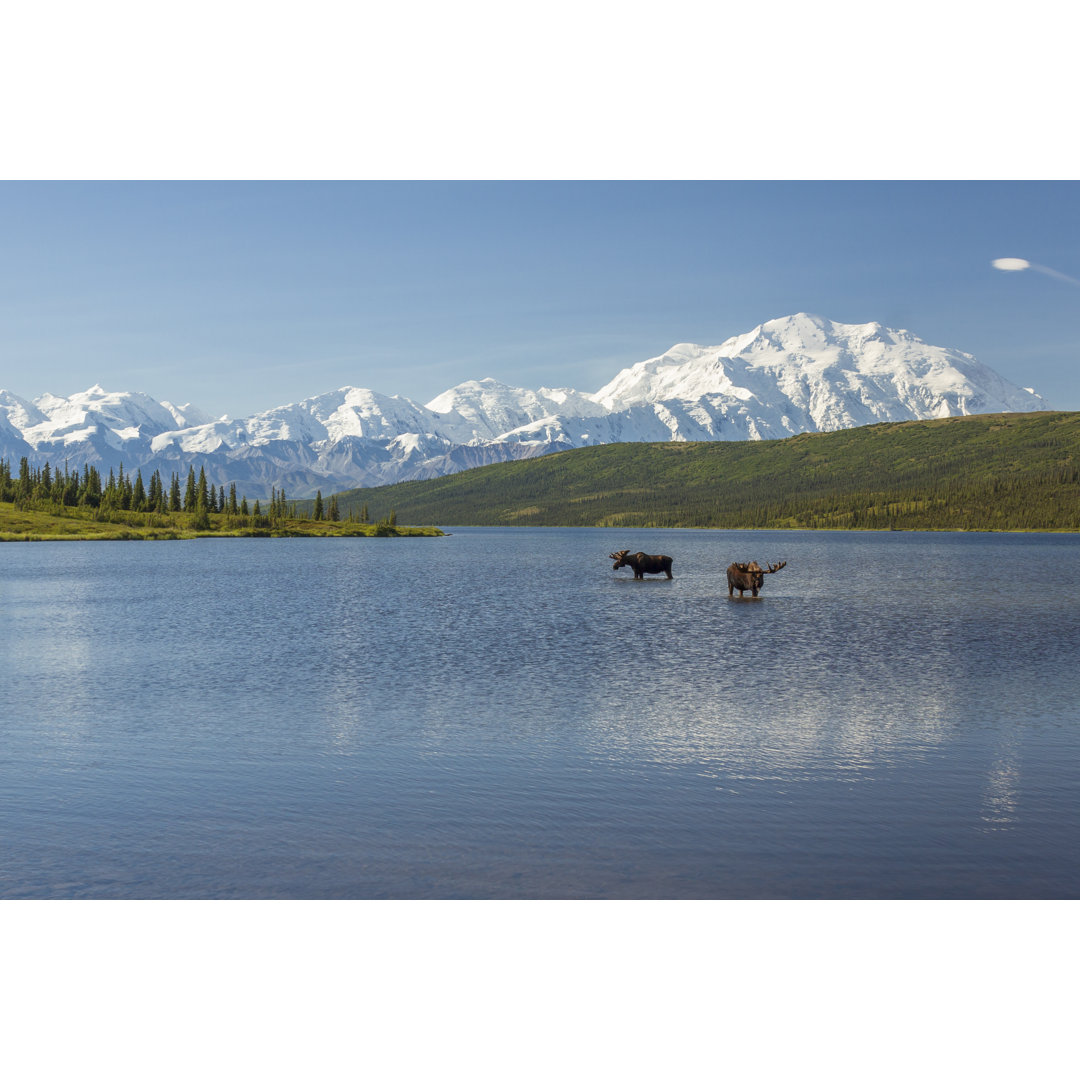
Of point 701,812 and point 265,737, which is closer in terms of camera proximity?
point 701,812

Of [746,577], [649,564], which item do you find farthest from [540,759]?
[649,564]

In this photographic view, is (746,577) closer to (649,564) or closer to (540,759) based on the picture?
(649,564)

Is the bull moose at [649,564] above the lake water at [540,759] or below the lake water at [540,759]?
above

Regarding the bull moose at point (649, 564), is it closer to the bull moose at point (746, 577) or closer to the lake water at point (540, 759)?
the bull moose at point (746, 577)

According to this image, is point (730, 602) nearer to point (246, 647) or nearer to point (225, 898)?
point (246, 647)

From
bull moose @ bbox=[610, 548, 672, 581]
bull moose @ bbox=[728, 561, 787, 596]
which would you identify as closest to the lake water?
bull moose @ bbox=[728, 561, 787, 596]

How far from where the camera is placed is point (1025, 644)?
4391cm

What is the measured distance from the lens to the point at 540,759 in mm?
22266

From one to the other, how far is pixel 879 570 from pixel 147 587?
82606mm

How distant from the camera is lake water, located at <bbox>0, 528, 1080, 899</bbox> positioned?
49.1 ft

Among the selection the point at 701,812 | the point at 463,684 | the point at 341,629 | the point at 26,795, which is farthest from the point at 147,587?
the point at 701,812

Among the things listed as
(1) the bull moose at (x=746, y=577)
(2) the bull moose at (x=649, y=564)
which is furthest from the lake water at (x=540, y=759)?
(2) the bull moose at (x=649, y=564)

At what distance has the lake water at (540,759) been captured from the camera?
15.0m

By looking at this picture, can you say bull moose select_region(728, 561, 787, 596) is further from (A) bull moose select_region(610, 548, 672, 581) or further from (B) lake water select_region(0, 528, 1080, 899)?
(B) lake water select_region(0, 528, 1080, 899)
